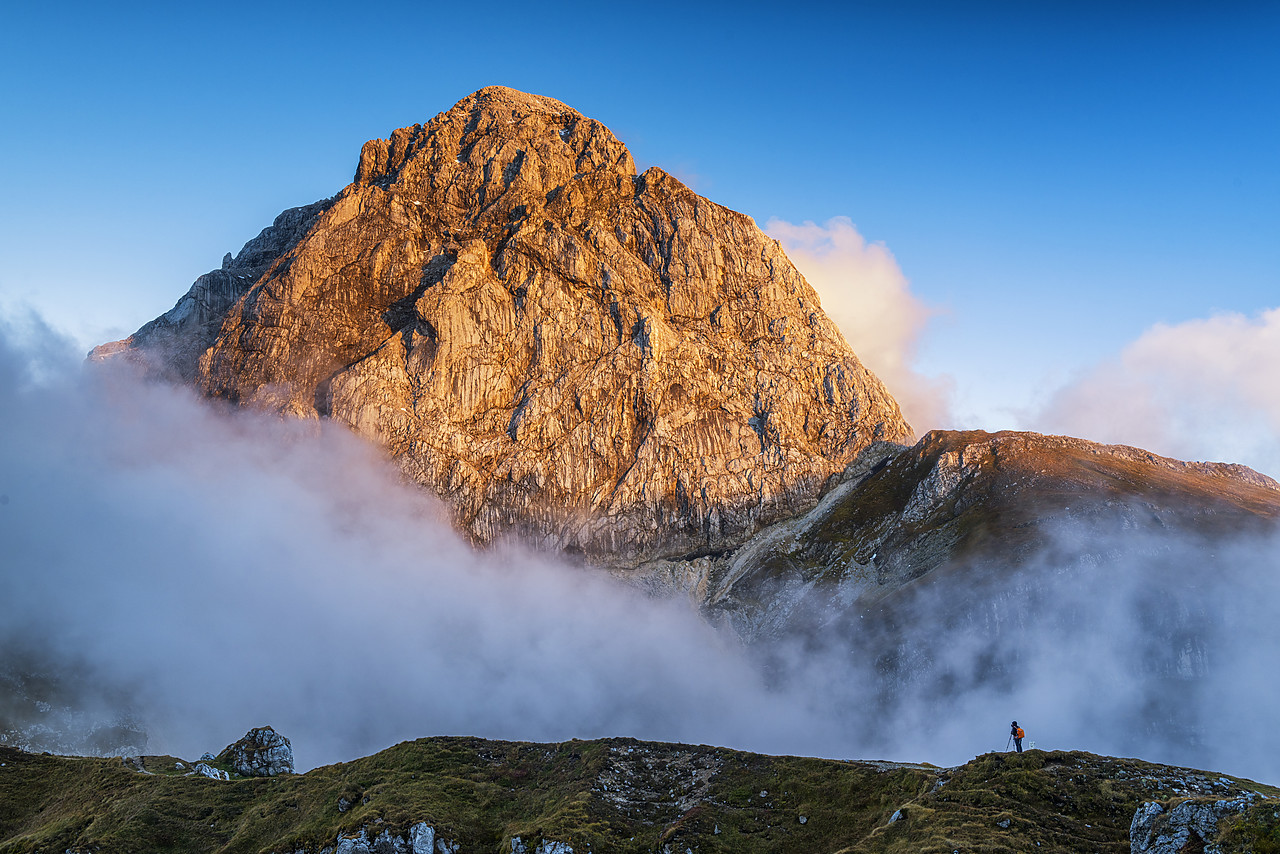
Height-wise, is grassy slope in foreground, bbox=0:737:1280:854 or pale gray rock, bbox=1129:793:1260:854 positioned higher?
grassy slope in foreground, bbox=0:737:1280:854

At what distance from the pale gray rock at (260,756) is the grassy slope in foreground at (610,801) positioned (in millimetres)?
8423

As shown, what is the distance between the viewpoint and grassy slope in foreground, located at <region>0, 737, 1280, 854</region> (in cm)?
4906

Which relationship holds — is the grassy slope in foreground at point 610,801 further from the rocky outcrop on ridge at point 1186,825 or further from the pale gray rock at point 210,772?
the pale gray rock at point 210,772

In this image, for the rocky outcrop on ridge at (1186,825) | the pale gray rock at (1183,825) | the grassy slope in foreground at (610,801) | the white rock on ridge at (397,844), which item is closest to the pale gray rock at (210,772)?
the grassy slope in foreground at (610,801)

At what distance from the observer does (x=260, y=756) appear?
9944cm

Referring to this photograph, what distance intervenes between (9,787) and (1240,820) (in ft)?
365

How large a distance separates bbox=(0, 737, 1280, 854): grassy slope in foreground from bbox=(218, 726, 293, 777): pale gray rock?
842cm

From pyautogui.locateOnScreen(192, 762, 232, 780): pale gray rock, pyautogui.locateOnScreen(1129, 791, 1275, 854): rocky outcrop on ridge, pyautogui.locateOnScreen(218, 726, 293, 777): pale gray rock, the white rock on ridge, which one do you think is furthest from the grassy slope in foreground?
pyautogui.locateOnScreen(218, 726, 293, 777): pale gray rock

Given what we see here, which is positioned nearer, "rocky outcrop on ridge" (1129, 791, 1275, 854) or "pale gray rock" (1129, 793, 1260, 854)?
"rocky outcrop on ridge" (1129, 791, 1275, 854)

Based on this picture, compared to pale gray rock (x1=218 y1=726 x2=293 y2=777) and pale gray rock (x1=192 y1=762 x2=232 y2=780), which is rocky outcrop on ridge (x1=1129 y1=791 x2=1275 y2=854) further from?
pale gray rock (x1=218 y1=726 x2=293 y2=777)

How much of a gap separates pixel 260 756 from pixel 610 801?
55096 millimetres

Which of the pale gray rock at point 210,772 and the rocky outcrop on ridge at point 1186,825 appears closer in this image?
the rocky outcrop on ridge at point 1186,825

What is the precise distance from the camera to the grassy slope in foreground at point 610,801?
49062 mm

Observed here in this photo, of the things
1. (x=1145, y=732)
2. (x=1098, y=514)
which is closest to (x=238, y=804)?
(x=1145, y=732)
